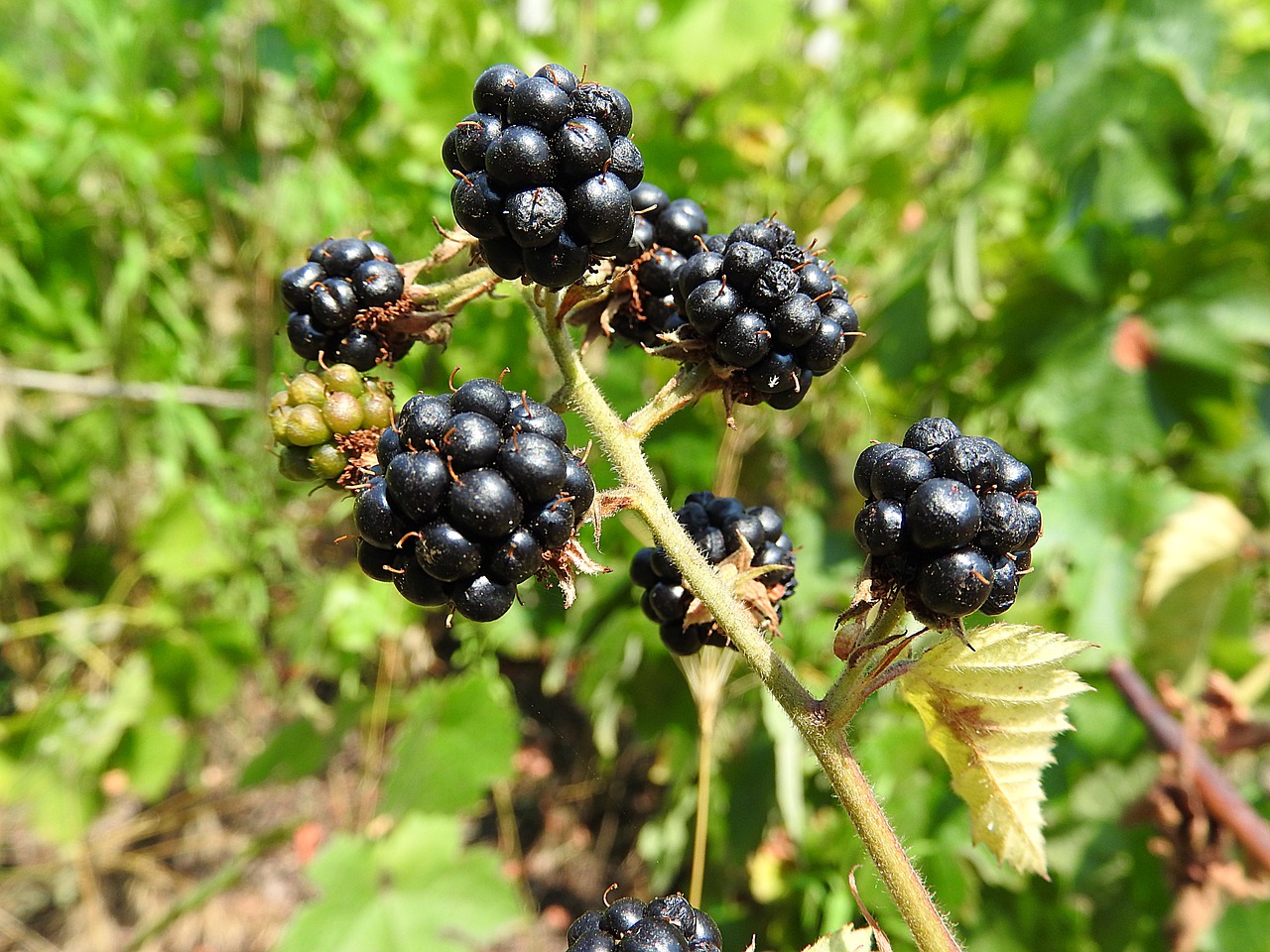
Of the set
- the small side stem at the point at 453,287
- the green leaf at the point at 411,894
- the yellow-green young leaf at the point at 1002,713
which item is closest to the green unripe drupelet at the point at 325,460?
the small side stem at the point at 453,287

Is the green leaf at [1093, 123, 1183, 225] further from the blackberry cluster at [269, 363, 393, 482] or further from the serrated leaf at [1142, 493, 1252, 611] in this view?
the blackberry cluster at [269, 363, 393, 482]

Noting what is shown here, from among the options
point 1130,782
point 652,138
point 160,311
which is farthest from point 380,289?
point 160,311

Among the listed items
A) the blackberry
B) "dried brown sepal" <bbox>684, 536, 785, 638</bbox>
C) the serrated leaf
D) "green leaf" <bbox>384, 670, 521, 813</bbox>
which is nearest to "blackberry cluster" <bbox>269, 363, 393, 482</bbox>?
the blackberry

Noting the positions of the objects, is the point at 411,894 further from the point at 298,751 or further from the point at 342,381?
the point at 342,381

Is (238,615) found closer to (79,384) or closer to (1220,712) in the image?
(79,384)

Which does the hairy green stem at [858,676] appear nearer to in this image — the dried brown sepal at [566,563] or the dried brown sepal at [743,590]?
the dried brown sepal at [743,590]
